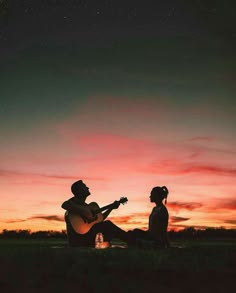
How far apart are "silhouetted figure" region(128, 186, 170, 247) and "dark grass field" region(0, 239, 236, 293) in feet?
7.16

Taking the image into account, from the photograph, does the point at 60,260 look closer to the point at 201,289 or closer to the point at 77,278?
the point at 77,278

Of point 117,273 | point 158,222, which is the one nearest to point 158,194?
point 158,222

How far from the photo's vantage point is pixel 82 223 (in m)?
14.3

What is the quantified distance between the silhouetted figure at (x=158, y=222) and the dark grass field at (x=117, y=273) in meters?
2.18

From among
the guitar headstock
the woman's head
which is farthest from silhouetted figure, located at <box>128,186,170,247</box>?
the guitar headstock

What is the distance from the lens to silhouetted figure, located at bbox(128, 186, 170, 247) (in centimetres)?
1309

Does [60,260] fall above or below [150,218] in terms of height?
below

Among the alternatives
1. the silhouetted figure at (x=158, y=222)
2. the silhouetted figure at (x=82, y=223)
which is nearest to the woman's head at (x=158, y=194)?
the silhouetted figure at (x=158, y=222)

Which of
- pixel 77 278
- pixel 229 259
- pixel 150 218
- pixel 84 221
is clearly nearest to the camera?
pixel 77 278

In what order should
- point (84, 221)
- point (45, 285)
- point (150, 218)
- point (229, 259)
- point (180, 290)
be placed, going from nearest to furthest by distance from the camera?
point (180, 290) → point (45, 285) → point (229, 259) → point (150, 218) → point (84, 221)

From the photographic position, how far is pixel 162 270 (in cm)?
830

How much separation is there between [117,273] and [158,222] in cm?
542

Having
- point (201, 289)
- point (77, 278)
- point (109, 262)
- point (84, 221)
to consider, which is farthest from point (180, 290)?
point (84, 221)

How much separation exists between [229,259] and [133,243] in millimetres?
3815
